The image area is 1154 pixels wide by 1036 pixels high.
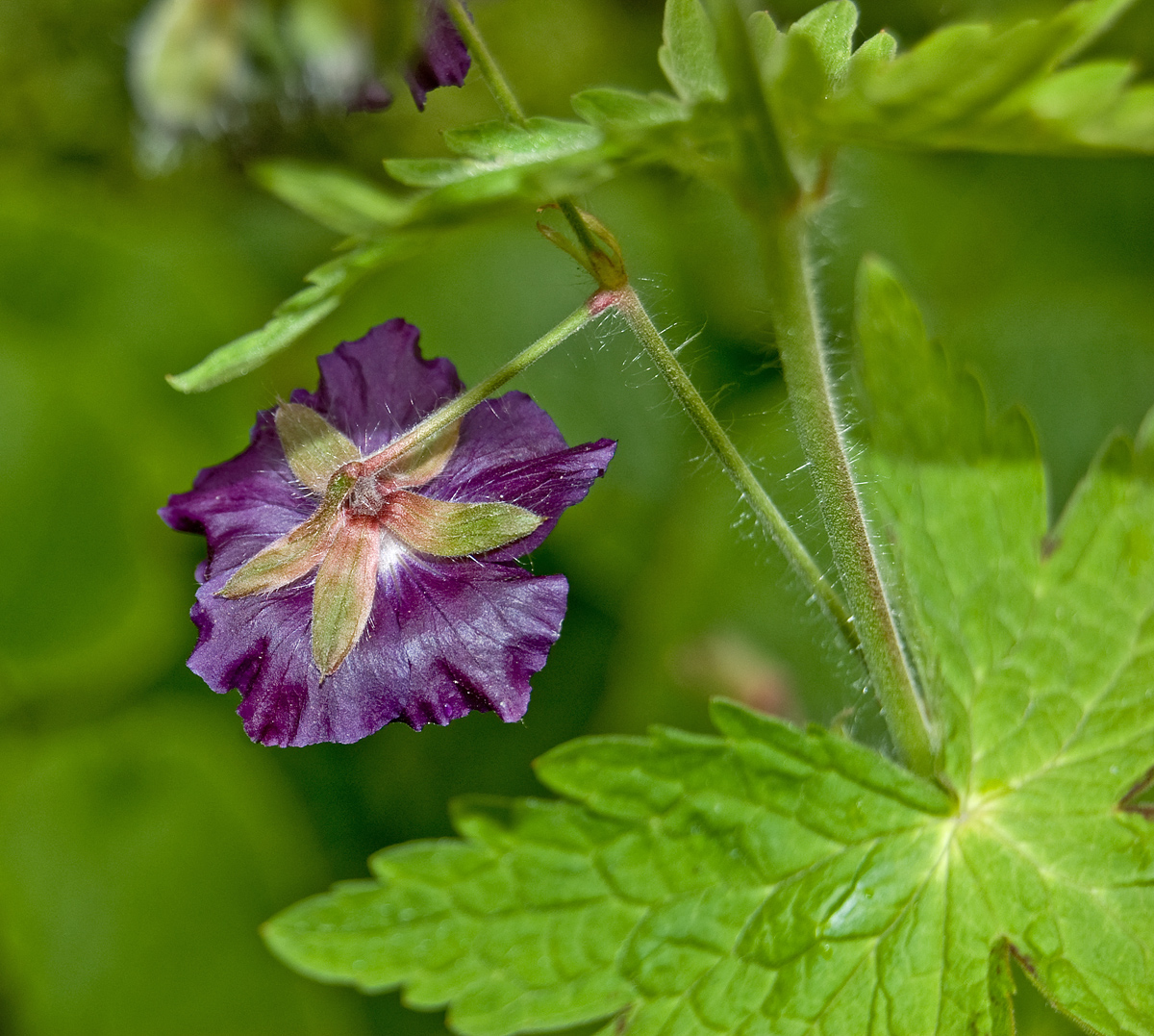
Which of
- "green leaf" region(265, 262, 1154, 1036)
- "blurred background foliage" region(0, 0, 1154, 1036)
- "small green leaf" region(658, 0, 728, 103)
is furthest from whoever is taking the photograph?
"blurred background foliage" region(0, 0, 1154, 1036)

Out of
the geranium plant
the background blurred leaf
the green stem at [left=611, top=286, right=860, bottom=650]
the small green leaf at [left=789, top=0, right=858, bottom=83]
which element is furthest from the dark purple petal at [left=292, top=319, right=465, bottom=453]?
the background blurred leaf

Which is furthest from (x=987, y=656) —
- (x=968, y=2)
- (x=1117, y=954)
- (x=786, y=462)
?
(x=968, y=2)

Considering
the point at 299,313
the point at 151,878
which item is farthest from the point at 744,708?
the point at 151,878

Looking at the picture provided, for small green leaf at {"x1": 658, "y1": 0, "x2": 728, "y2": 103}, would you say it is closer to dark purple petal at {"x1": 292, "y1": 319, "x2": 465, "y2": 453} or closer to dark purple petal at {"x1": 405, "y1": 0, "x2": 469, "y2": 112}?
dark purple petal at {"x1": 405, "y1": 0, "x2": 469, "y2": 112}

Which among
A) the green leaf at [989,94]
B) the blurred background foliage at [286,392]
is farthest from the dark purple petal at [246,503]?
the blurred background foliage at [286,392]

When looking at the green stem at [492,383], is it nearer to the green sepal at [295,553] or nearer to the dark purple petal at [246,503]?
the green sepal at [295,553]

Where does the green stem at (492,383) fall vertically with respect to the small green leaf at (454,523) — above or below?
above
